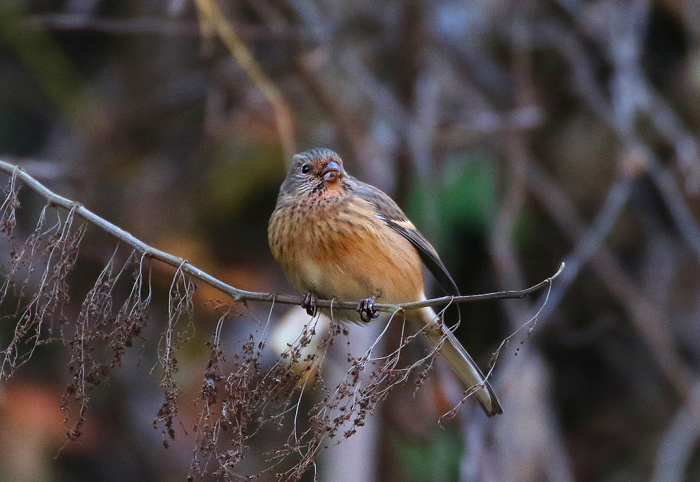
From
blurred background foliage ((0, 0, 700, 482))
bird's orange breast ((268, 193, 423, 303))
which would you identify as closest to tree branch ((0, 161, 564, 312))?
bird's orange breast ((268, 193, 423, 303))

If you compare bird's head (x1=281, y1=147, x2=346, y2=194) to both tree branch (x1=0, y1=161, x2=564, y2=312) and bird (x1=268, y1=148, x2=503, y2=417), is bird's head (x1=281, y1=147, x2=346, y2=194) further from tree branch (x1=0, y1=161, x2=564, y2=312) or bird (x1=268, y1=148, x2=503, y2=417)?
tree branch (x1=0, y1=161, x2=564, y2=312)

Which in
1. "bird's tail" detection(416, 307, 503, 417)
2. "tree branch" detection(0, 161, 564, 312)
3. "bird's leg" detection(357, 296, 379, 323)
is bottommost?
"bird's tail" detection(416, 307, 503, 417)

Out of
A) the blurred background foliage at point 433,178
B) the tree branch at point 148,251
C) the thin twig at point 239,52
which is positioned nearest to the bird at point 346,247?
the thin twig at point 239,52

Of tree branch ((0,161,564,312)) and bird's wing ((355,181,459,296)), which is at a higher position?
tree branch ((0,161,564,312))

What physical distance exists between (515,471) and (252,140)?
3.20 meters

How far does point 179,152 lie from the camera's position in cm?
710

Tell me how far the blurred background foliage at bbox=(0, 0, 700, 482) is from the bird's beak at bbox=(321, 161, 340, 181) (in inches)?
66.6

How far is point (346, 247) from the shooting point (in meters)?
3.66

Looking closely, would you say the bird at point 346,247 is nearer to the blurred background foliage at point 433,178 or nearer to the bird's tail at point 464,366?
the bird's tail at point 464,366

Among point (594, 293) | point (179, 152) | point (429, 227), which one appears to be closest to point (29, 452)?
point (179, 152)

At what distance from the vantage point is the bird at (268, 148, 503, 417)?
12.0 feet

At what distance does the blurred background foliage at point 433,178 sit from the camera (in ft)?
19.1

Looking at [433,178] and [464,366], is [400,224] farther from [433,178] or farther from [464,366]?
[433,178]

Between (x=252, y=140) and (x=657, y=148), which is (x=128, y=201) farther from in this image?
(x=657, y=148)
